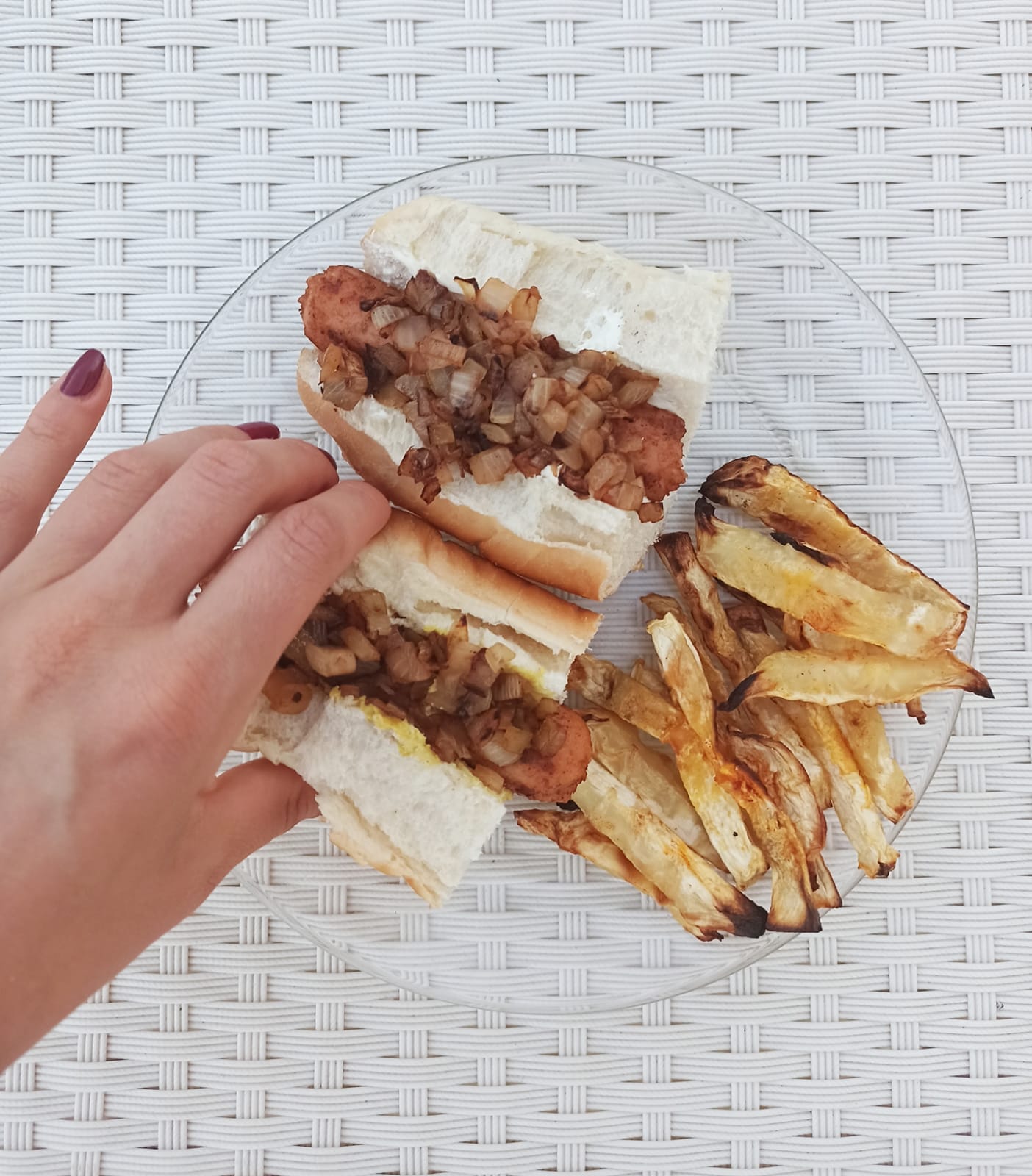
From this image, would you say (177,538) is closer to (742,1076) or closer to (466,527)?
(466,527)

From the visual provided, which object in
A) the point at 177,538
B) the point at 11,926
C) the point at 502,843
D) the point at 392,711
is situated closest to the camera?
the point at 11,926

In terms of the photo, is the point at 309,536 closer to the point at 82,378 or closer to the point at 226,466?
the point at 226,466

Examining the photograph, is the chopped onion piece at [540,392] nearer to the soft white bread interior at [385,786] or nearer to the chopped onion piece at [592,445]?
the chopped onion piece at [592,445]

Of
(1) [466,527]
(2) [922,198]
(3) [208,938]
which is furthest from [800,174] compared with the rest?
(3) [208,938]

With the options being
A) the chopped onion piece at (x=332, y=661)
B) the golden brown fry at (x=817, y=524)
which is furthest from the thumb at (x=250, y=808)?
the golden brown fry at (x=817, y=524)

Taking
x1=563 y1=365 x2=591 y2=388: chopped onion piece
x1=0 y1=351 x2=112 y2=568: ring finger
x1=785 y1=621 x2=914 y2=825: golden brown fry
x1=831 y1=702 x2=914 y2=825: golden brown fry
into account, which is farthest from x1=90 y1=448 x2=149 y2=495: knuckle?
x1=831 y1=702 x2=914 y2=825: golden brown fry

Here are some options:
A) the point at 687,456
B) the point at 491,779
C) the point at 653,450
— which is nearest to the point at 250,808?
the point at 491,779

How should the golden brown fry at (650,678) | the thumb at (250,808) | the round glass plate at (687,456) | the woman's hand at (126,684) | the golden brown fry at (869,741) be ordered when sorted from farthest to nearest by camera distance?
the round glass plate at (687,456) → the golden brown fry at (650,678) → the golden brown fry at (869,741) → the thumb at (250,808) → the woman's hand at (126,684)
